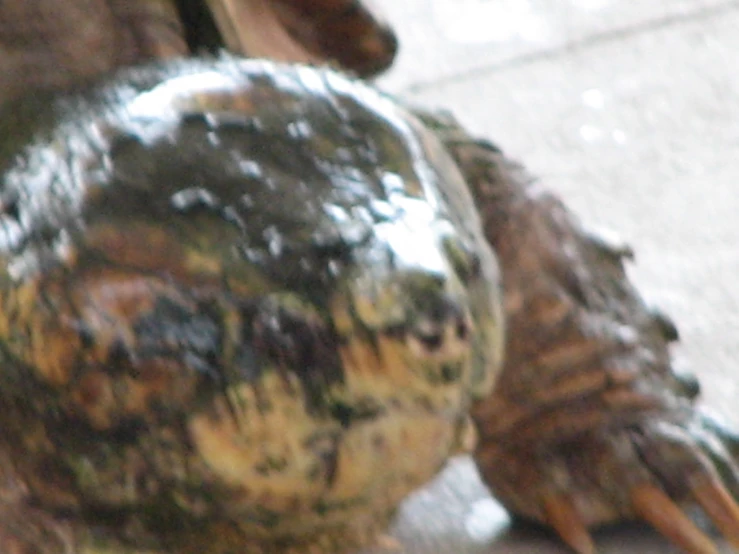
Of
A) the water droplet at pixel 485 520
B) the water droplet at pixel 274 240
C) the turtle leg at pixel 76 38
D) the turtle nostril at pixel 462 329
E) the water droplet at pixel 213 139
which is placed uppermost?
the water droplet at pixel 213 139

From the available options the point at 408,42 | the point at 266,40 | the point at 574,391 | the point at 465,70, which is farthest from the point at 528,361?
the point at 408,42

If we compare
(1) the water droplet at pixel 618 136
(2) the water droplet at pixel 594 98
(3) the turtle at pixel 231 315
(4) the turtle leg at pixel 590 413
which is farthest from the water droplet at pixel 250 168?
(2) the water droplet at pixel 594 98

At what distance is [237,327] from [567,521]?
1.69 ft

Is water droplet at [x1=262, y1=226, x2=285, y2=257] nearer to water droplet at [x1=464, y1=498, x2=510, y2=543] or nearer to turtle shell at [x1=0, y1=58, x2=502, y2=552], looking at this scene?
turtle shell at [x1=0, y1=58, x2=502, y2=552]

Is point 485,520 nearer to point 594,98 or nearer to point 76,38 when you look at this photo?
point 76,38

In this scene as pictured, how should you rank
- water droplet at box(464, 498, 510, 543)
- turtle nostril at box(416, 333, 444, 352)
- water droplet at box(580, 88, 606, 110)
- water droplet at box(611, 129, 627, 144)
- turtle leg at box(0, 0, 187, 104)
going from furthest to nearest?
water droplet at box(580, 88, 606, 110), water droplet at box(611, 129, 627, 144), water droplet at box(464, 498, 510, 543), turtle leg at box(0, 0, 187, 104), turtle nostril at box(416, 333, 444, 352)

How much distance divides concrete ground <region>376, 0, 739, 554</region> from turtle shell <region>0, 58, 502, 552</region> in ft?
1.50

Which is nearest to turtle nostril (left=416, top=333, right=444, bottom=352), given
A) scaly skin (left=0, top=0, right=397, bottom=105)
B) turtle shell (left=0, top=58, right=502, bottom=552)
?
turtle shell (left=0, top=58, right=502, bottom=552)

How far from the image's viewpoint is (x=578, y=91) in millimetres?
1899

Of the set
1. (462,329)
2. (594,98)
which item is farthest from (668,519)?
(594,98)

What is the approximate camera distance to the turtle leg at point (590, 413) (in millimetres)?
931

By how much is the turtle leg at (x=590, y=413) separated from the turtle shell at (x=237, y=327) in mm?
404

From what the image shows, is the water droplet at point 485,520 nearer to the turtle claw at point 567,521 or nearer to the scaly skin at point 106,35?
the turtle claw at point 567,521

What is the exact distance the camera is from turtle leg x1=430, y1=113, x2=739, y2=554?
93 centimetres
